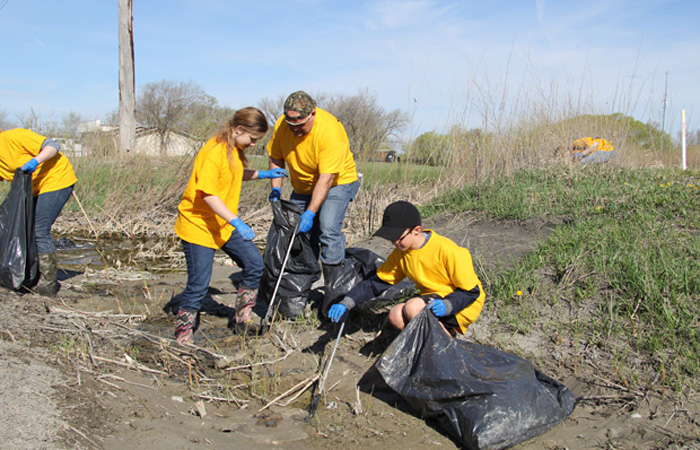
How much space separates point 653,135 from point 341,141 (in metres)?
8.36

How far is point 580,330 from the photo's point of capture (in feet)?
12.0

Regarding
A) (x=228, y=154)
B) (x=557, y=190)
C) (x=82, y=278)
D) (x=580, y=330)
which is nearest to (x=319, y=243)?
(x=228, y=154)

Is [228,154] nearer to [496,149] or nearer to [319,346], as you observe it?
[319,346]

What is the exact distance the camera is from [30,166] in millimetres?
4559

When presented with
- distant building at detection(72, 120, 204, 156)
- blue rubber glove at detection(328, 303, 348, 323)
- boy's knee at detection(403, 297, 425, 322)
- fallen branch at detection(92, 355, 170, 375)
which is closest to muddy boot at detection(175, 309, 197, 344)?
fallen branch at detection(92, 355, 170, 375)

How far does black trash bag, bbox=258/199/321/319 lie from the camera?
4406 mm

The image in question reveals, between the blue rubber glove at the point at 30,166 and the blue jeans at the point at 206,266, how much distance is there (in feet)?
5.70

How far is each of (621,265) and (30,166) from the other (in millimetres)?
4859

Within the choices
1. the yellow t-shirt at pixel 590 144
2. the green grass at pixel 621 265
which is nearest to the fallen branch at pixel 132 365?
the green grass at pixel 621 265

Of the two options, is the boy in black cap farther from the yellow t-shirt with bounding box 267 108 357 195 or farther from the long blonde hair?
the long blonde hair

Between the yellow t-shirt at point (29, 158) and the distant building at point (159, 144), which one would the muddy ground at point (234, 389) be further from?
the distant building at point (159, 144)

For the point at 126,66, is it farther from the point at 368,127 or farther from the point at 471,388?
the point at 471,388

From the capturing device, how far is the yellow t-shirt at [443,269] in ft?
10.8

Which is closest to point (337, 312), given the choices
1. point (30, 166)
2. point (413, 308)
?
point (413, 308)
